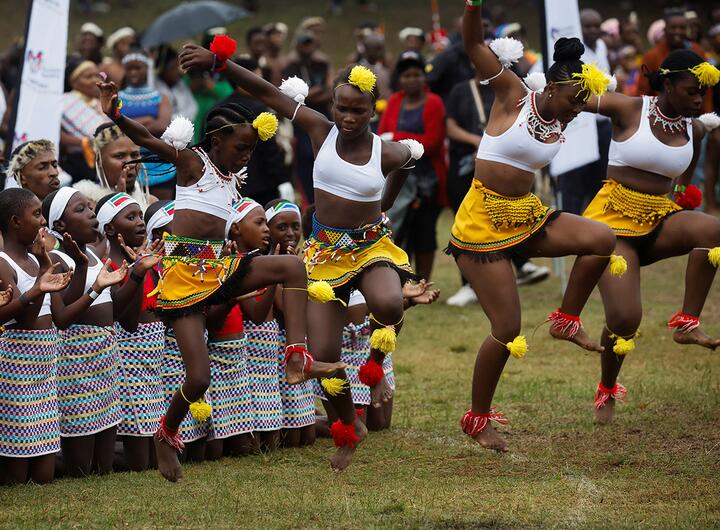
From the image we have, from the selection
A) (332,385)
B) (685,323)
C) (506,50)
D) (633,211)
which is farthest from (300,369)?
(685,323)

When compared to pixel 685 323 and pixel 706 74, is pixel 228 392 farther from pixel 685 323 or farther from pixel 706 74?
pixel 706 74

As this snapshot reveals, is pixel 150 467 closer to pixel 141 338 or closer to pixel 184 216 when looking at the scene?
pixel 141 338

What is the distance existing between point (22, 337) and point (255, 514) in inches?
64.6

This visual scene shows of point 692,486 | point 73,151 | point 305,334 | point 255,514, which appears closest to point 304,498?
point 255,514

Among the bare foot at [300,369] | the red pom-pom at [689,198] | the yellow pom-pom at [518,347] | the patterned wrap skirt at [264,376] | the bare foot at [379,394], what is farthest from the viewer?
the red pom-pom at [689,198]

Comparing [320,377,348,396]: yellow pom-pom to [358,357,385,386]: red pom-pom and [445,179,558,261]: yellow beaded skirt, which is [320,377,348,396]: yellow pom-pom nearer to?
[358,357,385,386]: red pom-pom

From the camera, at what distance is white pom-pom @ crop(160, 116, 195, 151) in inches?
250

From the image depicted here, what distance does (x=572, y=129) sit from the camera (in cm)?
1125

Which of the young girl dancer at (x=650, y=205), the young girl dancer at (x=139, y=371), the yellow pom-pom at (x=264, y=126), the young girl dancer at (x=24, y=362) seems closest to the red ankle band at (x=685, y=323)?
the young girl dancer at (x=650, y=205)

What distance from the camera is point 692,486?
6.17 metres

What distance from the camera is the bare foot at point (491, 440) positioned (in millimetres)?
6938

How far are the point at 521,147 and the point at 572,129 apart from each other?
469 centimetres

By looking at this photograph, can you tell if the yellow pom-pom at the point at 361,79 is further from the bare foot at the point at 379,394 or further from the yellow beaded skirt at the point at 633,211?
the yellow beaded skirt at the point at 633,211

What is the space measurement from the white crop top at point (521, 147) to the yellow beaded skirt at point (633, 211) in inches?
40.8
